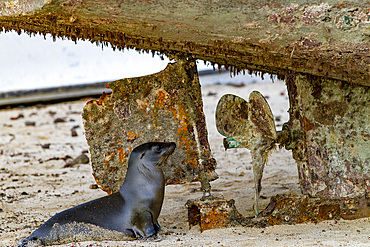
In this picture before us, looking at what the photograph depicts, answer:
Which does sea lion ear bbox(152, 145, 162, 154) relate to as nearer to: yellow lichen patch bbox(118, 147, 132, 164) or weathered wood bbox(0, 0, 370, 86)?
yellow lichen patch bbox(118, 147, 132, 164)

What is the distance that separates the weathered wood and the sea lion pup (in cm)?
83

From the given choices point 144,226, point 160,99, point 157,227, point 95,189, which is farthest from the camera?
point 95,189

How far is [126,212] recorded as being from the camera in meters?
3.47

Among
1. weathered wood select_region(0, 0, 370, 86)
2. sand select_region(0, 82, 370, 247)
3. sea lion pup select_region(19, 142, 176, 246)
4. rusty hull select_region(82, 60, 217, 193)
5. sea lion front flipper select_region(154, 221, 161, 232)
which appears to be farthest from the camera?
rusty hull select_region(82, 60, 217, 193)

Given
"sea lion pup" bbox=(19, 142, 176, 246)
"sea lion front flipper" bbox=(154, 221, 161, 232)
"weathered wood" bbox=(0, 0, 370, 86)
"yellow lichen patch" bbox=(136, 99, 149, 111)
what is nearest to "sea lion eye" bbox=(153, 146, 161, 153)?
"sea lion pup" bbox=(19, 142, 176, 246)

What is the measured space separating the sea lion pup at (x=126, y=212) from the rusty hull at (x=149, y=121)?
0.18 m

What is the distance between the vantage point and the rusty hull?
3771 millimetres

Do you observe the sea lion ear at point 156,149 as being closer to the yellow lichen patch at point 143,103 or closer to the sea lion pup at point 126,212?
the sea lion pup at point 126,212

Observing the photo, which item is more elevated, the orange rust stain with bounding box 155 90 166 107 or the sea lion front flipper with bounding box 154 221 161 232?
the orange rust stain with bounding box 155 90 166 107

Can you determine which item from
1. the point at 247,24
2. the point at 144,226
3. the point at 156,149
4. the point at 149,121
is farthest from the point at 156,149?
the point at 247,24

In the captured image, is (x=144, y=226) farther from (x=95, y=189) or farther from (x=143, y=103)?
(x=95, y=189)

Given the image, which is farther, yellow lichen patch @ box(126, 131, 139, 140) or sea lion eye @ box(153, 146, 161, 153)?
yellow lichen patch @ box(126, 131, 139, 140)

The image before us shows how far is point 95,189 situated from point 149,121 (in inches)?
58.6

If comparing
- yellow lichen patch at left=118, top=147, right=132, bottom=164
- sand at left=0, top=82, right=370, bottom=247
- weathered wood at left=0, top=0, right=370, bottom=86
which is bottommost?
sand at left=0, top=82, right=370, bottom=247
